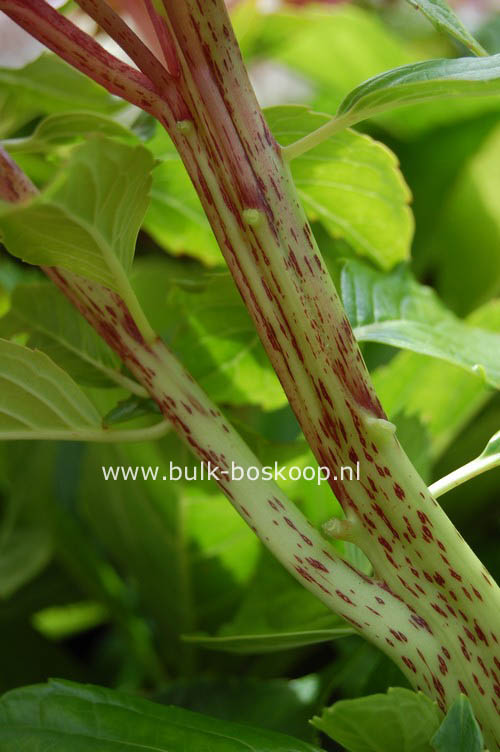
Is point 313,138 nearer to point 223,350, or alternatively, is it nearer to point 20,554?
point 223,350

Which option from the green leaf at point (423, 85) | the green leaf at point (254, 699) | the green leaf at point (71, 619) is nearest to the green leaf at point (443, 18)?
the green leaf at point (423, 85)

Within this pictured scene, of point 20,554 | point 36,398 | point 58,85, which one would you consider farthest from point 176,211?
point 20,554

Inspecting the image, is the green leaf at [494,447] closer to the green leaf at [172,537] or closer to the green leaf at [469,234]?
the green leaf at [172,537]

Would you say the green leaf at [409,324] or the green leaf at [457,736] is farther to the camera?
the green leaf at [409,324]

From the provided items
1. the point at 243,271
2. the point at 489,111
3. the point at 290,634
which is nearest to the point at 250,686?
the point at 290,634

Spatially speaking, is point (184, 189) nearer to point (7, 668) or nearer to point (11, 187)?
point (11, 187)

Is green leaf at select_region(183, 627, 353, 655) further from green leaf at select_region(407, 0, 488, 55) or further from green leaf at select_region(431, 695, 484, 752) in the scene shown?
green leaf at select_region(407, 0, 488, 55)

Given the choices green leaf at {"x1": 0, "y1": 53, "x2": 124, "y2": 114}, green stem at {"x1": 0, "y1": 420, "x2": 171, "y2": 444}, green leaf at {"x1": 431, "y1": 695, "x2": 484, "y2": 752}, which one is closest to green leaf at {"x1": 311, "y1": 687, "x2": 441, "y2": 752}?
green leaf at {"x1": 431, "y1": 695, "x2": 484, "y2": 752}
